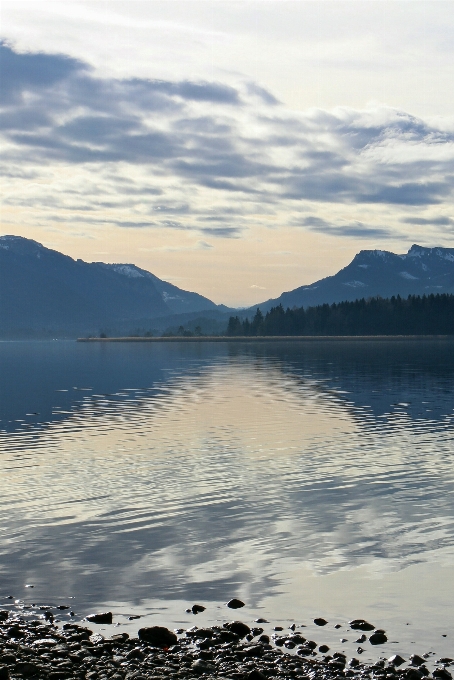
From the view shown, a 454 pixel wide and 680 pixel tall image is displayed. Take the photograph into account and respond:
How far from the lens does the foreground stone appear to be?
1658cm

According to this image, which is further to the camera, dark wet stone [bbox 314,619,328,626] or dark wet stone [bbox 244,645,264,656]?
dark wet stone [bbox 314,619,328,626]

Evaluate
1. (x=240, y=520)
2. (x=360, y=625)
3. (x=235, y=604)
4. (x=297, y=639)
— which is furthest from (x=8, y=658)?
(x=240, y=520)

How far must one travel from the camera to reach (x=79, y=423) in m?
64.6

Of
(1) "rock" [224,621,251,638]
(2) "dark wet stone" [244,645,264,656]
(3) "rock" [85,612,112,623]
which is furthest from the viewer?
(3) "rock" [85,612,112,623]

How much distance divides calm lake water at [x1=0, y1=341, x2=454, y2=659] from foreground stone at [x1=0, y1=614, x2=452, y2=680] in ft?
2.92

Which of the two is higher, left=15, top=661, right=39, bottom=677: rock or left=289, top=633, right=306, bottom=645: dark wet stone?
left=15, top=661, right=39, bottom=677: rock

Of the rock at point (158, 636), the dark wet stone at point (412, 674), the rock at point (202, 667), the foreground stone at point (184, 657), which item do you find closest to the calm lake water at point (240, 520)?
the foreground stone at point (184, 657)

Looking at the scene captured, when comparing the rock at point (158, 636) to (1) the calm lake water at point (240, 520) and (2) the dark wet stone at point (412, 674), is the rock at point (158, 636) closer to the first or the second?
(1) the calm lake water at point (240, 520)

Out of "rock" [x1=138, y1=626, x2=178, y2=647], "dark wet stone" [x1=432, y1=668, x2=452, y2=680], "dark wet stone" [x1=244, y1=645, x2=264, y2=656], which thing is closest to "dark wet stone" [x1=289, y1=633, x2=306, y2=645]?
"dark wet stone" [x1=244, y1=645, x2=264, y2=656]

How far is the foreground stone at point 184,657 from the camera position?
1658 cm

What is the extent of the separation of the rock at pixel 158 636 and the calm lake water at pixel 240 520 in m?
1.07

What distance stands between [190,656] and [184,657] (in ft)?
0.52

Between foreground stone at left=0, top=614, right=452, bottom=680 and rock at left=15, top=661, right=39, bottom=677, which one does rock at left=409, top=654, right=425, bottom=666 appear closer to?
foreground stone at left=0, top=614, right=452, bottom=680

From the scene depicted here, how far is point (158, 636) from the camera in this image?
1836 cm
